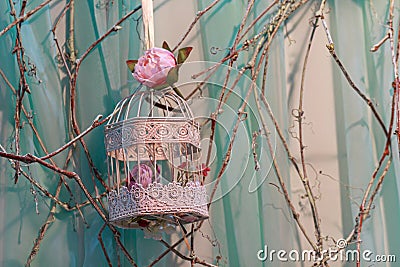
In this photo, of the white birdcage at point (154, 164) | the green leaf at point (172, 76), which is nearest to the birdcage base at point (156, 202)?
the white birdcage at point (154, 164)

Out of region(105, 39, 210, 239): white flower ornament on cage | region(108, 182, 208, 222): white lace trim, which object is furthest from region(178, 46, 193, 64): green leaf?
region(108, 182, 208, 222): white lace trim

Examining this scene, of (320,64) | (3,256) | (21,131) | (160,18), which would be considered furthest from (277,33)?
(3,256)

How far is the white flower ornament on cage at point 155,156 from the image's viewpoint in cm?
118

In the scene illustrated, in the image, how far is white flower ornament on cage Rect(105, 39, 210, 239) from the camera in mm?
1182

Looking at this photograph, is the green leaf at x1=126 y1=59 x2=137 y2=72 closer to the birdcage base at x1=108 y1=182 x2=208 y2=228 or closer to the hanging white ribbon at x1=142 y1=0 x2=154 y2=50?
the hanging white ribbon at x1=142 y1=0 x2=154 y2=50

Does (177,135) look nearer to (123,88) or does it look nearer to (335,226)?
(123,88)

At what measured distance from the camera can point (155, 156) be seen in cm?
122

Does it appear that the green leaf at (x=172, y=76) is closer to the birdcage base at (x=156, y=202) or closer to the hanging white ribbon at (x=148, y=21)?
the hanging white ribbon at (x=148, y=21)

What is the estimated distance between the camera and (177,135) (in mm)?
1197

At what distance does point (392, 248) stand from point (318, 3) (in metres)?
0.51

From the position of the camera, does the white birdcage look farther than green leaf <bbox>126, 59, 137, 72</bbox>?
No

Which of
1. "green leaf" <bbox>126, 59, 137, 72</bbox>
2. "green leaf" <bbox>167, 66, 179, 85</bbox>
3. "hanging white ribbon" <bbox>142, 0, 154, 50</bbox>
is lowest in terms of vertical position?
"green leaf" <bbox>167, 66, 179, 85</bbox>

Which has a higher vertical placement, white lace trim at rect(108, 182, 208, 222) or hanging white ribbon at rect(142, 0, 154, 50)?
hanging white ribbon at rect(142, 0, 154, 50)

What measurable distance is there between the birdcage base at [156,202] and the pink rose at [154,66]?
0.59 ft
